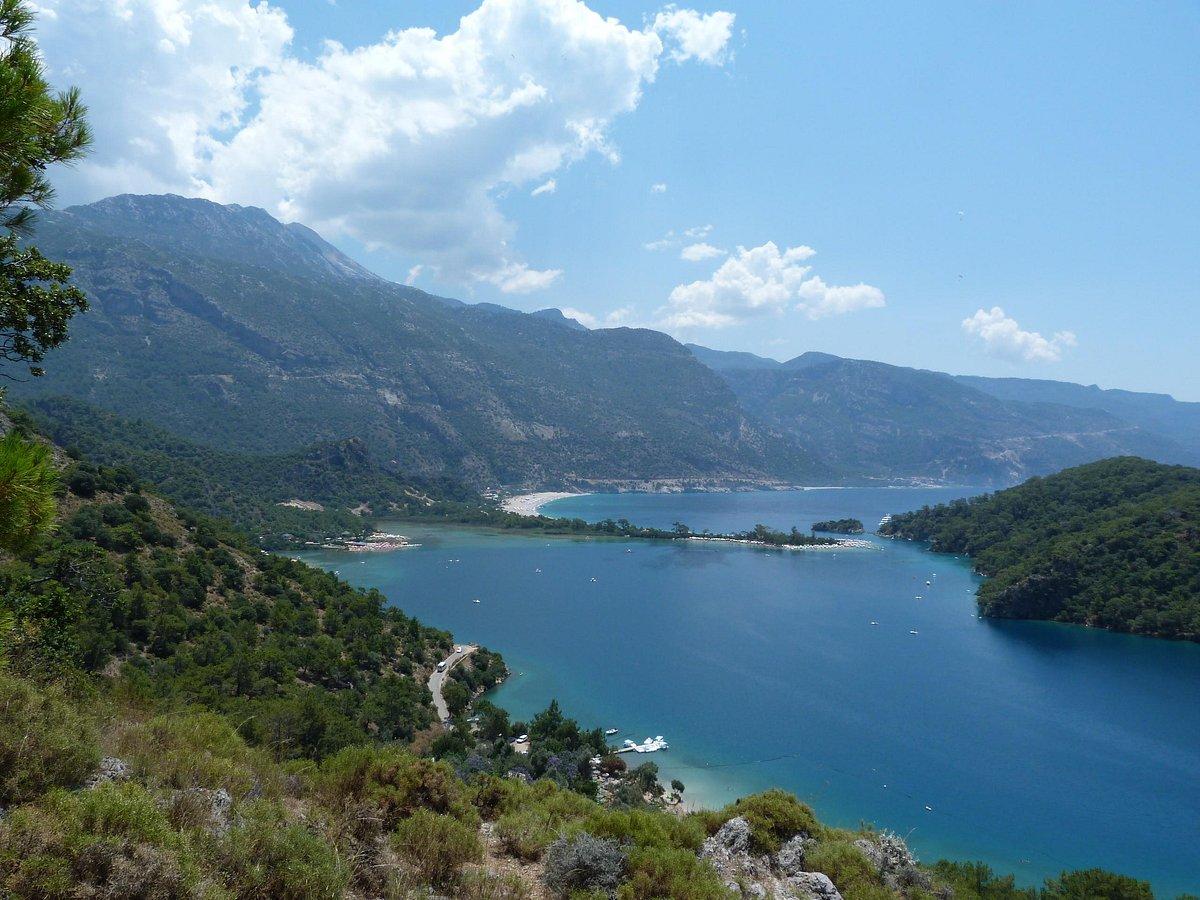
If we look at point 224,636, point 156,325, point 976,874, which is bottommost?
point 976,874

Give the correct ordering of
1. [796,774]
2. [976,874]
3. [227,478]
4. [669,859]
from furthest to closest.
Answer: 1. [227,478]
2. [796,774]
3. [976,874]
4. [669,859]

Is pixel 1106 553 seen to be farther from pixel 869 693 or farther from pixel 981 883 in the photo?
pixel 981 883

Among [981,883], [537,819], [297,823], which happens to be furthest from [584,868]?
[981,883]

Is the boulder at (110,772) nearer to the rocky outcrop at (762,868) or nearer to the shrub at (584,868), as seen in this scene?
the shrub at (584,868)

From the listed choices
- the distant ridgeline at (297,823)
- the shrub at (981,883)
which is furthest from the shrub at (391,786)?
the shrub at (981,883)

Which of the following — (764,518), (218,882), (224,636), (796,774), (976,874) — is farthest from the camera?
(764,518)

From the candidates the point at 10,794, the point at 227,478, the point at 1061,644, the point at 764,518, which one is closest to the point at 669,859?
the point at 10,794

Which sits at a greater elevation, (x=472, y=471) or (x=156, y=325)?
(x=156, y=325)

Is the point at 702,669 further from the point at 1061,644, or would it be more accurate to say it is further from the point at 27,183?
the point at 27,183
